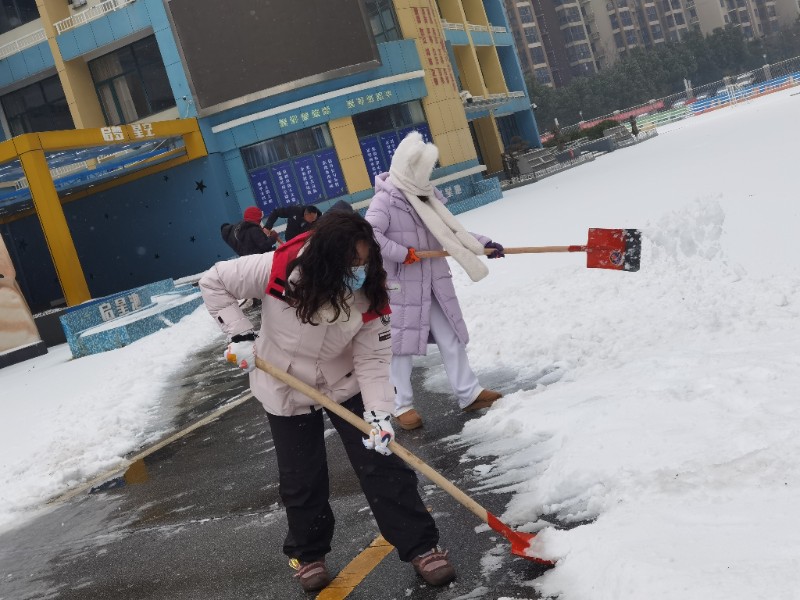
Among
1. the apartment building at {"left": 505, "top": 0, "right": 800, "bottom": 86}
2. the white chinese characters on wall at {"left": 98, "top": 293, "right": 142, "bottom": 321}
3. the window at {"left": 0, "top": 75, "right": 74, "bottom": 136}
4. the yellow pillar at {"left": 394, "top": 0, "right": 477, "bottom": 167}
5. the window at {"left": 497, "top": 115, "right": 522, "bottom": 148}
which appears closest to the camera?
the white chinese characters on wall at {"left": 98, "top": 293, "right": 142, "bottom": 321}

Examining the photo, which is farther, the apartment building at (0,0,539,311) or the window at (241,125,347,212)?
the window at (241,125,347,212)

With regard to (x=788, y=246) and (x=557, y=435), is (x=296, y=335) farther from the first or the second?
(x=788, y=246)

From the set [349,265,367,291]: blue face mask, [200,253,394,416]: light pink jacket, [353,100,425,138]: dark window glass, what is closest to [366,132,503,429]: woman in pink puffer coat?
[200,253,394,416]: light pink jacket

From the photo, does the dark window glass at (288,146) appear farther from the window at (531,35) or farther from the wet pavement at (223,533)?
the window at (531,35)

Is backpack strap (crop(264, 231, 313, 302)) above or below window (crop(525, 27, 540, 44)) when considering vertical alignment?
below

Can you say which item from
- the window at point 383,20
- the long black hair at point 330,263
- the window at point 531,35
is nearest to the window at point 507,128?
the window at point 383,20

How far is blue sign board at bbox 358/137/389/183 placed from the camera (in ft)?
97.3

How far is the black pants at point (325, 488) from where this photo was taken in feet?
13.8

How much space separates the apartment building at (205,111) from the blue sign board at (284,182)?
35 mm

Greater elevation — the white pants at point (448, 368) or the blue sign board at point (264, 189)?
the blue sign board at point (264, 189)

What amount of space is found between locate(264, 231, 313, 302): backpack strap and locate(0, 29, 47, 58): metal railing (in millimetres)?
29755

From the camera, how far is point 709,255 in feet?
25.9

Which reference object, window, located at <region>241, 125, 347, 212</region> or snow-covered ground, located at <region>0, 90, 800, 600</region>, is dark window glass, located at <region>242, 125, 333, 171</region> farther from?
snow-covered ground, located at <region>0, 90, 800, 600</region>

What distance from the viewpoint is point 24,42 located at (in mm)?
31281
